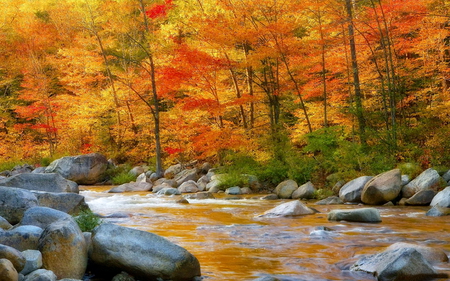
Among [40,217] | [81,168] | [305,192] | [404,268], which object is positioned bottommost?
[305,192]

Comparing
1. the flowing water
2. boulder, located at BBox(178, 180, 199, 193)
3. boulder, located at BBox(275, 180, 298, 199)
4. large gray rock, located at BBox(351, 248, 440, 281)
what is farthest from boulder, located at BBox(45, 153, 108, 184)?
large gray rock, located at BBox(351, 248, 440, 281)

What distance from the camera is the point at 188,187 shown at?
14.9 m

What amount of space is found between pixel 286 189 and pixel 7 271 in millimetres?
9634

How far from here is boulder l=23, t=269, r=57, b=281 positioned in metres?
3.87

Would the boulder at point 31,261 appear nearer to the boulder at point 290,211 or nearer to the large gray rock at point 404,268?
the large gray rock at point 404,268

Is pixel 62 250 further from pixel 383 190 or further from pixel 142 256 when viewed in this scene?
pixel 383 190

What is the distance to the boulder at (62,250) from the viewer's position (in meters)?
4.39

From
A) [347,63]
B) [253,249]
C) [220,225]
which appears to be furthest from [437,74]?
[253,249]

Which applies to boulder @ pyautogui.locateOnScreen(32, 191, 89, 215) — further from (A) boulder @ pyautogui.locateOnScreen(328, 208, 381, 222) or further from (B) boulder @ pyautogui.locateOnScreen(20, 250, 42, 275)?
(A) boulder @ pyautogui.locateOnScreen(328, 208, 381, 222)

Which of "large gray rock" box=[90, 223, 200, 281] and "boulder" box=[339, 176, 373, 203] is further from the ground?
"large gray rock" box=[90, 223, 200, 281]

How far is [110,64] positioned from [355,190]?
1538 cm

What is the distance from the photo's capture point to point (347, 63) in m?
15.9

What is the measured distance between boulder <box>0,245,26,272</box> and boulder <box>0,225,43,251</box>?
1.90 ft

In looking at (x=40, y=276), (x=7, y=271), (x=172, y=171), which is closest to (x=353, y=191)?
(x=40, y=276)
